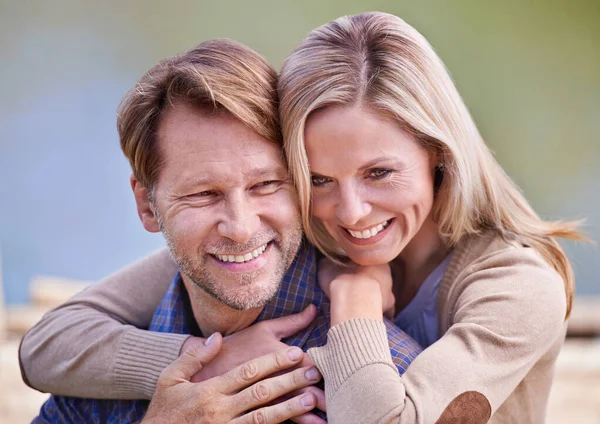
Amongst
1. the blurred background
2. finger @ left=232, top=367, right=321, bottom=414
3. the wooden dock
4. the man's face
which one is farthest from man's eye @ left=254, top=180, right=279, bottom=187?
the blurred background

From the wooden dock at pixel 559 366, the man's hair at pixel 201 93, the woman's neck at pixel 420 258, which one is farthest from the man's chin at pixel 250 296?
the wooden dock at pixel 559 366

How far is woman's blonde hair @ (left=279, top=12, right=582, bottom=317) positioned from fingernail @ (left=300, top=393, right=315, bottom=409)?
496 millimetres

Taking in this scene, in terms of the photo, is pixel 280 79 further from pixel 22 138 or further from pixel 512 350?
pixel 22 138

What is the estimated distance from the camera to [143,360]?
2.31m

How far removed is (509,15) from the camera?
25.8ft

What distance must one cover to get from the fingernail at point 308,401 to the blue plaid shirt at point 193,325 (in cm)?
22

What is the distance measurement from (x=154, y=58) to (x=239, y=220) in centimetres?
635

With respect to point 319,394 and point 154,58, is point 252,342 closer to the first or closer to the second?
point 319,394

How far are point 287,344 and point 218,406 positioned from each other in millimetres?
276

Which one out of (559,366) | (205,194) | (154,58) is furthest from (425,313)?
(154,58)

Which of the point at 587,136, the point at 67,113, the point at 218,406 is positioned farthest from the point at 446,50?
the point at 218,406

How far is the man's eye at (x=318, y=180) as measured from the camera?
2.22 m

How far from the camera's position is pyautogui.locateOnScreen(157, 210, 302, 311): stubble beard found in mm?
2209

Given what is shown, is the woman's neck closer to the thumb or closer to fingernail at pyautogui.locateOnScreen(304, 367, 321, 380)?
the thumb
